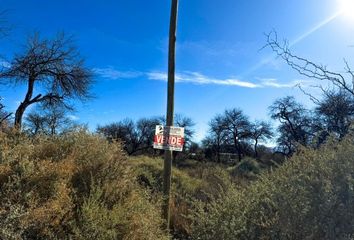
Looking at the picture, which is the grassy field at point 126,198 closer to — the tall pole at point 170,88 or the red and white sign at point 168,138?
the tall pole at point 170,88

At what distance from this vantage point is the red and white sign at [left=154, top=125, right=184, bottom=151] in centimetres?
805

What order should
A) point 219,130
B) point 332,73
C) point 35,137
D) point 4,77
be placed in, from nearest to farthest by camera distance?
point 332,73
point 35,137
point 4,77
point 219,130

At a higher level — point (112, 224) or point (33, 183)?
point (33, 183)

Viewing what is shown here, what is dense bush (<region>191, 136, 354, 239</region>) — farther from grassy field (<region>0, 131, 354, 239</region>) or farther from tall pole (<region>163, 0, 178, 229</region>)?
tall pole (<region>163, 0, 178, 229</region>)

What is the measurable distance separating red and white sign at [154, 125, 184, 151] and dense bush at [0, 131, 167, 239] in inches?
36.8

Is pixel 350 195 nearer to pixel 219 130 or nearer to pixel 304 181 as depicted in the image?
pixel 304 181

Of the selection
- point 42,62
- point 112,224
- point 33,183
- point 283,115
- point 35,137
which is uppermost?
point 283,115

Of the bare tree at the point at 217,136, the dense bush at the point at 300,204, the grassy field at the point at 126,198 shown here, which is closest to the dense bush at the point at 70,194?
the grassy field at the point at 126,198

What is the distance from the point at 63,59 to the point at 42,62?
3.75 ft

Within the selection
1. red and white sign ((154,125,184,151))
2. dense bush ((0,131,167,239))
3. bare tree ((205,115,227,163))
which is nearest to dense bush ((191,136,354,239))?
dense bush ((0,131,167,239))

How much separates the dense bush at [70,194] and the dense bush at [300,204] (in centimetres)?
125

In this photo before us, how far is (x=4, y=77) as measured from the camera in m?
20.3

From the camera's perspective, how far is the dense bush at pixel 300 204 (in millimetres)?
3875

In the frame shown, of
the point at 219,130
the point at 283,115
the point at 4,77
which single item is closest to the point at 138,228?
the point at 4,77
